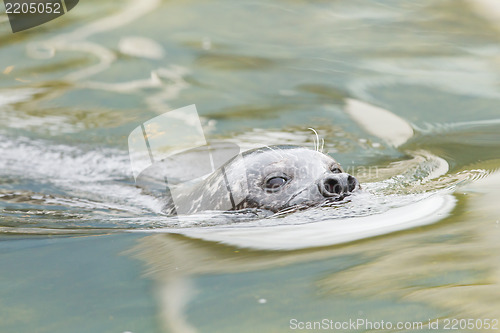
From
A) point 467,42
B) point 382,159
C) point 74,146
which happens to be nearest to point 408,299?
point 382,159

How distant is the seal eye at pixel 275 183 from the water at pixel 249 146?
0.36m

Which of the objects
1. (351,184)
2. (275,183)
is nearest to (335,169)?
(351,184)

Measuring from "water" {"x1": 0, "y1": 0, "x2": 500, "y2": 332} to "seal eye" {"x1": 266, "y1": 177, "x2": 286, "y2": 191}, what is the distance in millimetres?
364

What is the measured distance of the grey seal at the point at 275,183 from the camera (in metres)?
4.25

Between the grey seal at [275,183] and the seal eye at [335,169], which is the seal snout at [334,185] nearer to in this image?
the grey seal at [275,183]

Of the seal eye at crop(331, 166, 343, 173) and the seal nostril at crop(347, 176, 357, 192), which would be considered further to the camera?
the seal eye at crop(331, 166, 343, 173)

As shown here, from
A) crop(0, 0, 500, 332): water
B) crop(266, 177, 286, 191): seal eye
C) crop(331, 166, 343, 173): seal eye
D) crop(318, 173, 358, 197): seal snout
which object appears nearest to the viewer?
crop(0, 0, 500, 332): water

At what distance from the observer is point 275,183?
4422mm

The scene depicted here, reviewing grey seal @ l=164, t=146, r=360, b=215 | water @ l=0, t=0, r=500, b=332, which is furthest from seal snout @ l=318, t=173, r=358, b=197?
water @ l=0, t=0, r=500, b=332

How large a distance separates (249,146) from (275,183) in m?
2.10

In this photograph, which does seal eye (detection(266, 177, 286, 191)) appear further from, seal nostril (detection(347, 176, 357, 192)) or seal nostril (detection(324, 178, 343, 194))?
seal nostril (detection(347, 176, 357, 192))

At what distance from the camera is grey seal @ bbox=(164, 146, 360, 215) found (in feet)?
14.0

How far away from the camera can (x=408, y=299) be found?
2.67 metres

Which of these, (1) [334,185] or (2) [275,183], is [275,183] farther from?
(1) [334,185]
